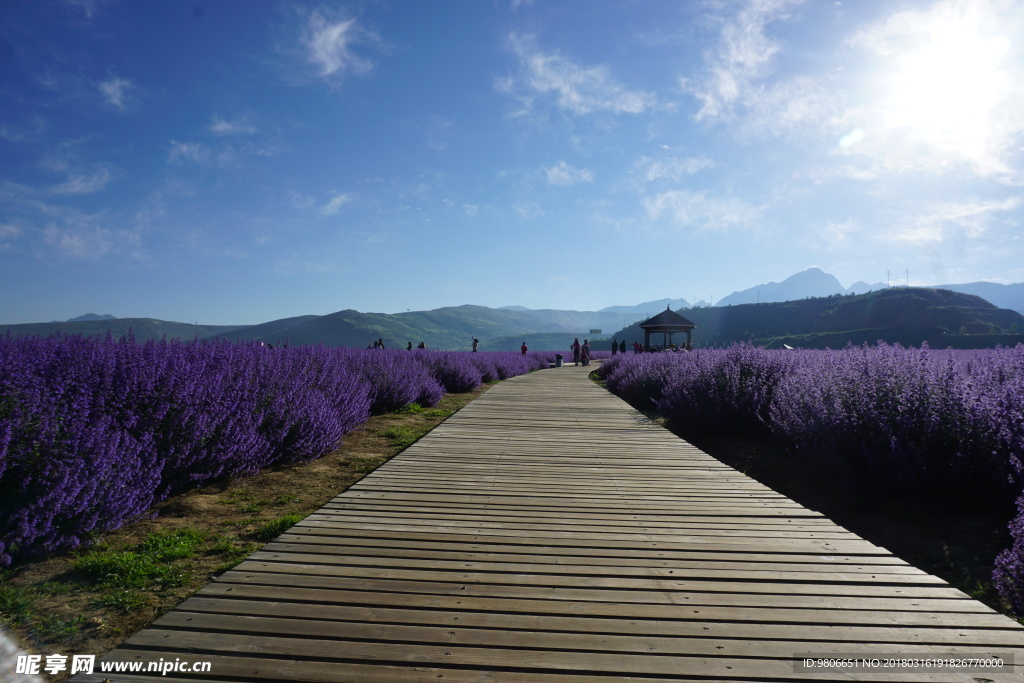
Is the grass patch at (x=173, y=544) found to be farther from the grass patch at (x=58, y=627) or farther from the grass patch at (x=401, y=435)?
the grass patch at (x=401, y=435)

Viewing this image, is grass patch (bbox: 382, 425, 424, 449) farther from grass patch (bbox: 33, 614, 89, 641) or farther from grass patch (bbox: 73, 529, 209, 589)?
grass patch (bbox: 33, 614, 89, 641)

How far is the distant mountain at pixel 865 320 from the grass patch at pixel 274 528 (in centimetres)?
9536

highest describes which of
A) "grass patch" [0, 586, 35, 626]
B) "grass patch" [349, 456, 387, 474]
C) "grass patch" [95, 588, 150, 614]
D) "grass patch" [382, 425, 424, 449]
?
"grass patch" [0, 586, 35, 626]

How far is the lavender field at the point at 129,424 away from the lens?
2.73 metres

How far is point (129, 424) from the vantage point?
3.41 m

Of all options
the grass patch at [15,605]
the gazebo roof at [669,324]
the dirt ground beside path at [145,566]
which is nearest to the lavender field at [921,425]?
the dirt ground beside path at [145,566]

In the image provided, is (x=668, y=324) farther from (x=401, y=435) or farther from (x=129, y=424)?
(x=129, y=424)

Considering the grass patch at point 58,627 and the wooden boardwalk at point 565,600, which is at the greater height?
the wooden boardwalk at point 565,600

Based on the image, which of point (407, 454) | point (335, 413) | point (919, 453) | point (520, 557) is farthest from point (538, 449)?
point (919, 453)

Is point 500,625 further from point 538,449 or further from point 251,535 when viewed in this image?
point 538,449

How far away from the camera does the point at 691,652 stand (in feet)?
5.59

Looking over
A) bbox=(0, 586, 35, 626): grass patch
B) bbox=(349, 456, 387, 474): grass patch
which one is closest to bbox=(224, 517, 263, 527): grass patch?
bbox=(0, 586, 35, 626): grass patch

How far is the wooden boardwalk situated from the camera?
5.40ft

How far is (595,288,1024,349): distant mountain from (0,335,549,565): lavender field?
308ft
